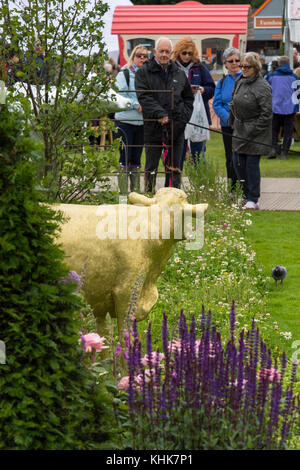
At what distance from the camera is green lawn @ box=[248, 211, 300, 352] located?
630 centimetres

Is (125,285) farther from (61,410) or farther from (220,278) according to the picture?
(220,278)

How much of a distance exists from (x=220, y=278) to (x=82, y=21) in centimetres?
256

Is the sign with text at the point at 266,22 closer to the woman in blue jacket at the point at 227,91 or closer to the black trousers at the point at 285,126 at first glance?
the black trousers at the point at 285,126

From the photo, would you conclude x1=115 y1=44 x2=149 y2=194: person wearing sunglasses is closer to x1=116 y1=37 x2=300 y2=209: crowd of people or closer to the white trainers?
x1=116 y1=37 x2=300 y2=209: crowd of people

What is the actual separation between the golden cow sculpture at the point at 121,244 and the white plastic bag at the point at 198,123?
7286 millimetres

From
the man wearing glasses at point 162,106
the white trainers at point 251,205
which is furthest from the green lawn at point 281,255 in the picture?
the man wearing glasses at point 162,106

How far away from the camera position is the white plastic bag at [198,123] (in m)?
11.4

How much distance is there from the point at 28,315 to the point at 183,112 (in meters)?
7.34

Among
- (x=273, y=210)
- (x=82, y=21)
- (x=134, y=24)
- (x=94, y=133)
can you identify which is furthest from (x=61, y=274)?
(x=134, y=24)

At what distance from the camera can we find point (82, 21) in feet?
20.6

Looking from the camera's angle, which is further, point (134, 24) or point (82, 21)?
point (134, 24)

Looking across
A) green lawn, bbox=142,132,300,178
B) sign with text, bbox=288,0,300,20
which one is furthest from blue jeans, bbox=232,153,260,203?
sign with text, bbox=288,0,300,20

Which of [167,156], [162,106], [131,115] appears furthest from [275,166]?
[162,106]

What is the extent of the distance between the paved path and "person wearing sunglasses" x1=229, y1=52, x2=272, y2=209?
82 centimetres
